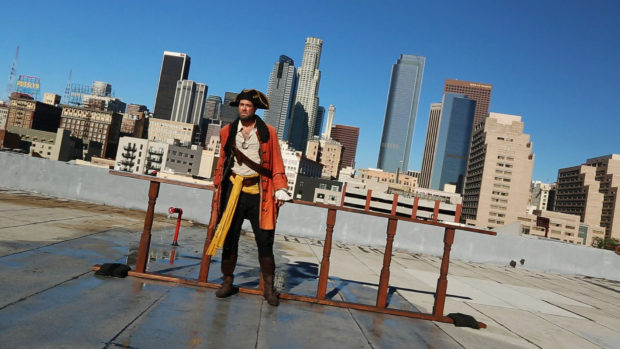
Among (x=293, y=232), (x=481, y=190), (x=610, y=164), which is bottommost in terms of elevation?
(x=293, y=232)

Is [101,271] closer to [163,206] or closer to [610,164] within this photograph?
[163,206]

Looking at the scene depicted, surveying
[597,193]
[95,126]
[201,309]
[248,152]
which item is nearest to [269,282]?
[201,309]

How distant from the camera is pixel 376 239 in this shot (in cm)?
1443

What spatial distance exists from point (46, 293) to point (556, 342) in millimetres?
5113

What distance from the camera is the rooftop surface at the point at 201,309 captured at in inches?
113

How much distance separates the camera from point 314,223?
14.2 meters

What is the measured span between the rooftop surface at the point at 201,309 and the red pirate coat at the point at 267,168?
2.97 ft

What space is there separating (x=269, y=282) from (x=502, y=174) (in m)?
165

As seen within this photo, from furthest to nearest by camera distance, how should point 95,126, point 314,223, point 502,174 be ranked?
point 95,126 < point 502,174 < point 314,223

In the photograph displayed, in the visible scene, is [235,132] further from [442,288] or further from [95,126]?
[95,126]

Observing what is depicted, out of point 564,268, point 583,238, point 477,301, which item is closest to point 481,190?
point 583,238

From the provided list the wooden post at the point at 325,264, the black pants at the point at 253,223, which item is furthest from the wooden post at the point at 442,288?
Result: the black pants at the point at 253,223

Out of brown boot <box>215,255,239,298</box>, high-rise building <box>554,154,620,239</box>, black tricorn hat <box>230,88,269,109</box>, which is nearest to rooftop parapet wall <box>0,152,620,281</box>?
brown boot <box>215,255,239,298</box>

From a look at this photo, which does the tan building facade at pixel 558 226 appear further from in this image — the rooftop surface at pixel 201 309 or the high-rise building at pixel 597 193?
the rooftop surface at pixel 201 309
